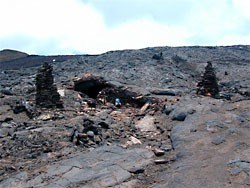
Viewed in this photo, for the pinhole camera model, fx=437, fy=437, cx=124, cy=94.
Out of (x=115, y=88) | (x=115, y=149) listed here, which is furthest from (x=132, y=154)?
(x=115, y=88)

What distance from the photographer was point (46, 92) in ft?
46.0

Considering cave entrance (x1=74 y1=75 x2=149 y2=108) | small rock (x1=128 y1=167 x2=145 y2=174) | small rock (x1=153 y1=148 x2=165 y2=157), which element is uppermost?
cave entrance (x1=74 y1=75 x2=149 y2=108)

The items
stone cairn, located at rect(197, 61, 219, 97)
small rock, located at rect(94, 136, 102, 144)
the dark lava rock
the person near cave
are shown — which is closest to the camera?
small rock, located at rect(94, 136, 102, 144)

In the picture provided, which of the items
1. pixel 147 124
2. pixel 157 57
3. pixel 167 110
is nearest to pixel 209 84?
pixel 167 110

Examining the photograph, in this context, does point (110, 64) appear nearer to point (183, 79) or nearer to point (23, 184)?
point (183, 79)

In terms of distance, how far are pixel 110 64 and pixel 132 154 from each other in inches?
698

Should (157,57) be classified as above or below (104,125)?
above

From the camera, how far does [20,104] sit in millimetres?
13922

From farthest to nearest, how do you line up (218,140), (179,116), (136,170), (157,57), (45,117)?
(157,57) < (45,117) < (179,116) < (218,140) < (136,170)

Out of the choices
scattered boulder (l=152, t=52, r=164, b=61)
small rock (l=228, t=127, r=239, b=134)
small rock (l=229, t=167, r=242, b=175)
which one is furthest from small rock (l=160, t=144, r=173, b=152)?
scattered boulder (l=152, t=52, r=164, b=61)

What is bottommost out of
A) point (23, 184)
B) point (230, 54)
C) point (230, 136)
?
point (23, 184)

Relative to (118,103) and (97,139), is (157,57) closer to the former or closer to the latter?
(118,103)

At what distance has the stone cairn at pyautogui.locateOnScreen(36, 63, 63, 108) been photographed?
45.4 feet

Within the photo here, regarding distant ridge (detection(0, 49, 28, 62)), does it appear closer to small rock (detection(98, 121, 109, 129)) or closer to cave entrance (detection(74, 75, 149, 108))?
cave entrance (detection(74, 75, 149, 108))
